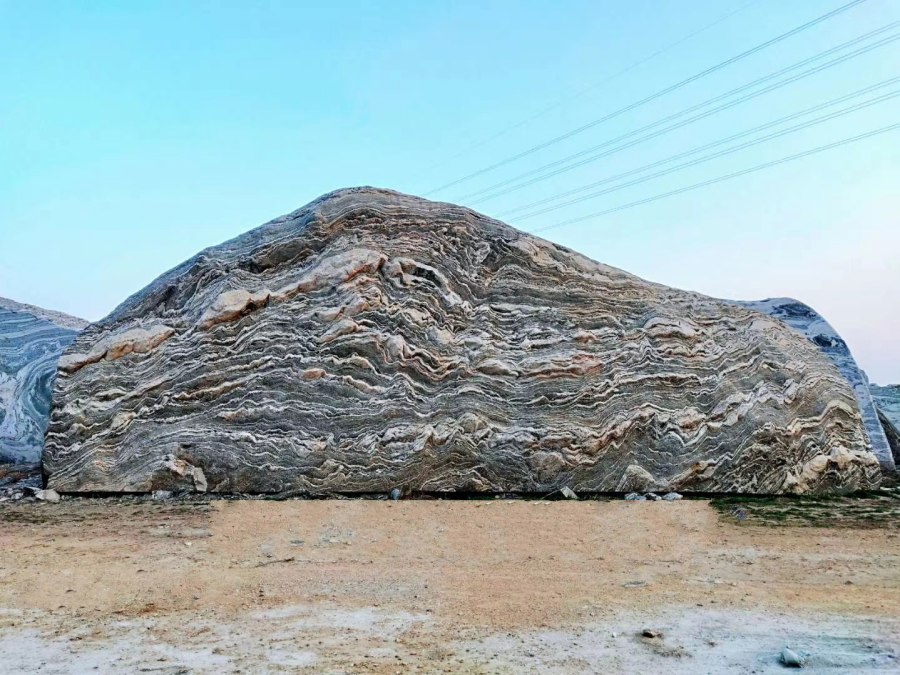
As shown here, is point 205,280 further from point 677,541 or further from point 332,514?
point 677,541

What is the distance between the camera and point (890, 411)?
1973cm

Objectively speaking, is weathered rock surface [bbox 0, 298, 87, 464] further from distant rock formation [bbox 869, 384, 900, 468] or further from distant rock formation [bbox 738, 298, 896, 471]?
distant rock formation [bbox 869, 384, 900, 468]

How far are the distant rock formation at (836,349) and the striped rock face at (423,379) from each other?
3.92 feet

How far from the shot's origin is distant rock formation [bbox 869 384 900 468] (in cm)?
1633

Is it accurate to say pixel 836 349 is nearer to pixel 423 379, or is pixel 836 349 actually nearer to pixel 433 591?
pixel 423 379

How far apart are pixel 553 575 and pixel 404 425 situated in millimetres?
5553

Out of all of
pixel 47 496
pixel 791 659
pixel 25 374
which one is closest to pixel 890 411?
pixel 791 659

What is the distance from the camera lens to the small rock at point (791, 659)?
4.50 metres

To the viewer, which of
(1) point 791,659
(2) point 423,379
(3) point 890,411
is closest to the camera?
(1) point 791,659

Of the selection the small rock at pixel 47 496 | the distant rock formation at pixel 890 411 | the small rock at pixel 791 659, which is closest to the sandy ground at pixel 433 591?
the small rock at pixel 791 659

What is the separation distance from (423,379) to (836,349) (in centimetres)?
1024

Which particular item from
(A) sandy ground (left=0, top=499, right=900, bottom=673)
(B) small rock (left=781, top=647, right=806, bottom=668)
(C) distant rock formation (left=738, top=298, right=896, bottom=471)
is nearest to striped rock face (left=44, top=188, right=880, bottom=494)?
(C) distant rock formation (left=738, top=298, right=896, bottom=471)

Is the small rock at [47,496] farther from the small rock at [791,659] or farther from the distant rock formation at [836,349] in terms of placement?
the distant rock formation at [836,349]

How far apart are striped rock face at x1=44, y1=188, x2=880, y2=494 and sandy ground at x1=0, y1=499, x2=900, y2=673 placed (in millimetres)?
1842
